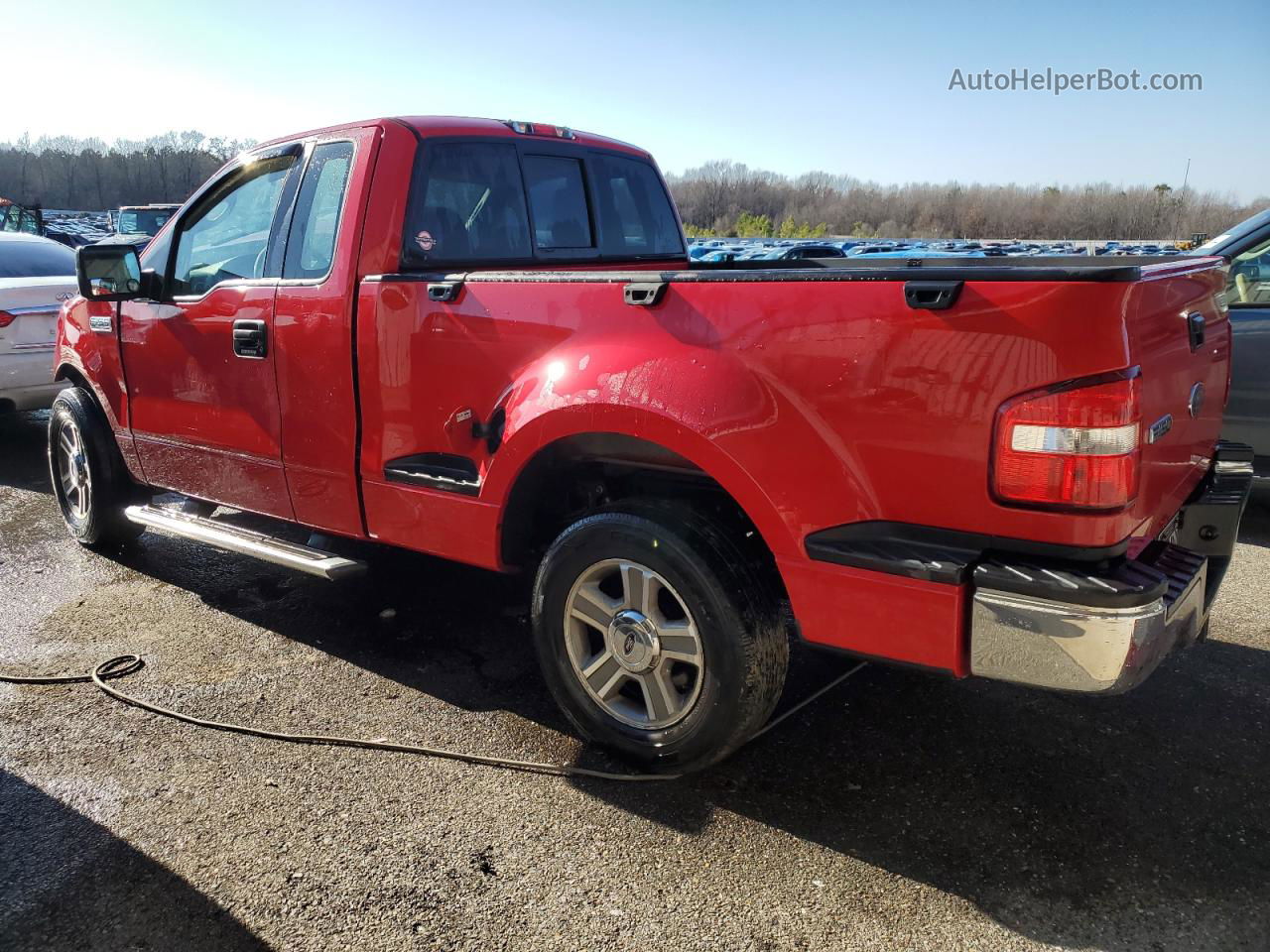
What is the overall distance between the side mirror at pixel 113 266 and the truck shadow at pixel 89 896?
2.48 metres

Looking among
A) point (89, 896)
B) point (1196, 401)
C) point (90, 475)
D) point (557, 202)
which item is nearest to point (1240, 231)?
point (1196, 401)

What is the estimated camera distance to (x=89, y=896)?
246 centimetres

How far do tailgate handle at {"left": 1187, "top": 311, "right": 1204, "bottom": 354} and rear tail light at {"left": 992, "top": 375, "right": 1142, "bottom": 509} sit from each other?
640mm

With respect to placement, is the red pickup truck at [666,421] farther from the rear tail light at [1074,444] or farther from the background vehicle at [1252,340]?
the background vehicle at [1252,340]

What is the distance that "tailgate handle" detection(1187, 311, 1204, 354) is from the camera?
8.57 feet

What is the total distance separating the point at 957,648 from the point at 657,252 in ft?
9.68

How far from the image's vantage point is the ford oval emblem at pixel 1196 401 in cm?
272

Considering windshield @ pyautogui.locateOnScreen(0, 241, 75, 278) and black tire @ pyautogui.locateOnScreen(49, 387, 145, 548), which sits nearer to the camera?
black tire @ pyautogui.locateOnScreen(49, 387, 145, 548)

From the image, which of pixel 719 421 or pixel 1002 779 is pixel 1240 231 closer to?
pixel 1002 779

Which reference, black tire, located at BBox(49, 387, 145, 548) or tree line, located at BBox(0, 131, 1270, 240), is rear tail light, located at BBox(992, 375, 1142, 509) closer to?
black tire, located at BBox(49, 387, 145, 548)

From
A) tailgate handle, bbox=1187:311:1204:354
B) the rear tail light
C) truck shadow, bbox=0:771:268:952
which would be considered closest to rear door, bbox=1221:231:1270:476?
tailgate handle, bbox=1187:311:1204:354

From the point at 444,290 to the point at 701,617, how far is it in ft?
4.56

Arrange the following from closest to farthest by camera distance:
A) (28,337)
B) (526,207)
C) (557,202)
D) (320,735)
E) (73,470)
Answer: (320,735)
(526,207)
(557,202)
(73,470)
(28,337)

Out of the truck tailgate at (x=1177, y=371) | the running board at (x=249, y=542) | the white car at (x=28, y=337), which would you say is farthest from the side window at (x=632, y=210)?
the white car at (x=28, y=337)
